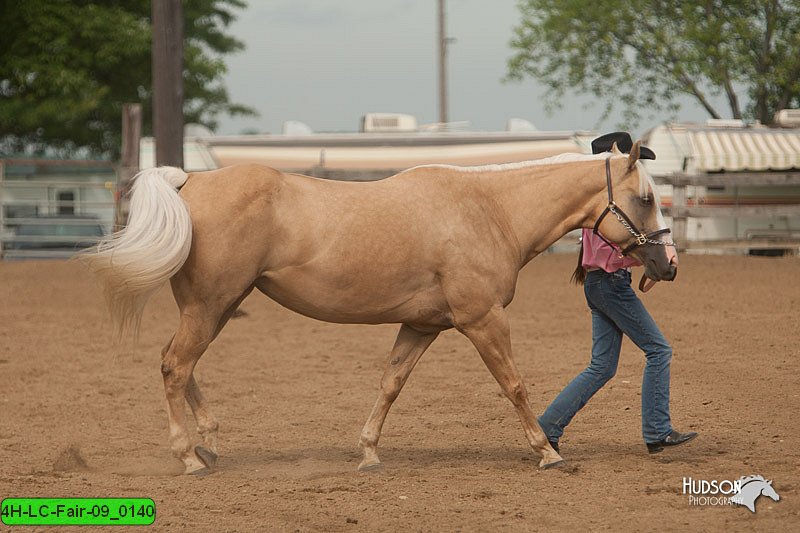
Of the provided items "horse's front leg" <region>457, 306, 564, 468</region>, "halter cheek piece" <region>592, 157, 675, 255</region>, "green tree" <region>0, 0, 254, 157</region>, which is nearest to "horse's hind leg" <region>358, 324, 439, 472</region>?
"horse's front leg" <region>457, 306, 564, 468</region>

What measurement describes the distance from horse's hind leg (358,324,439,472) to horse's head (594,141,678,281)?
1203 millimetres

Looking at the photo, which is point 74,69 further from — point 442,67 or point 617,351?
point 617,351

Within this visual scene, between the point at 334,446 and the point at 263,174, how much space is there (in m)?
1.94

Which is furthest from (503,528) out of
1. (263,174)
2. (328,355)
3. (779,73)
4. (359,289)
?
(779,73)

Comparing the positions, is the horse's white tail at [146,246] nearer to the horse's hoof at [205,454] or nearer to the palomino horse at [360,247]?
the palomino horse at [360,247]

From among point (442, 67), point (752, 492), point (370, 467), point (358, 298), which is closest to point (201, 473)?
point (370, 467)

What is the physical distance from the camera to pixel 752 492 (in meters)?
4.66

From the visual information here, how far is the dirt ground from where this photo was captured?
4.67 meters

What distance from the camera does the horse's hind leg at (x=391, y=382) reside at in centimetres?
560

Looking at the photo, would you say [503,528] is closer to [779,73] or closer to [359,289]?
[359,289]

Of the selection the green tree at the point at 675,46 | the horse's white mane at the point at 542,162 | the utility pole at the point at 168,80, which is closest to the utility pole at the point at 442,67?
the green tree at the point at 675,46

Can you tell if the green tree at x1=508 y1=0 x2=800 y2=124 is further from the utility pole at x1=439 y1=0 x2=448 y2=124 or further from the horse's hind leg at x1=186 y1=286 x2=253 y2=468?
the horse's hind leg at x1=186 y1=286 x2=253 y2=468

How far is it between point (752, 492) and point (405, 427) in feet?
8.82

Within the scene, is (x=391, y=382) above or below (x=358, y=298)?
below
